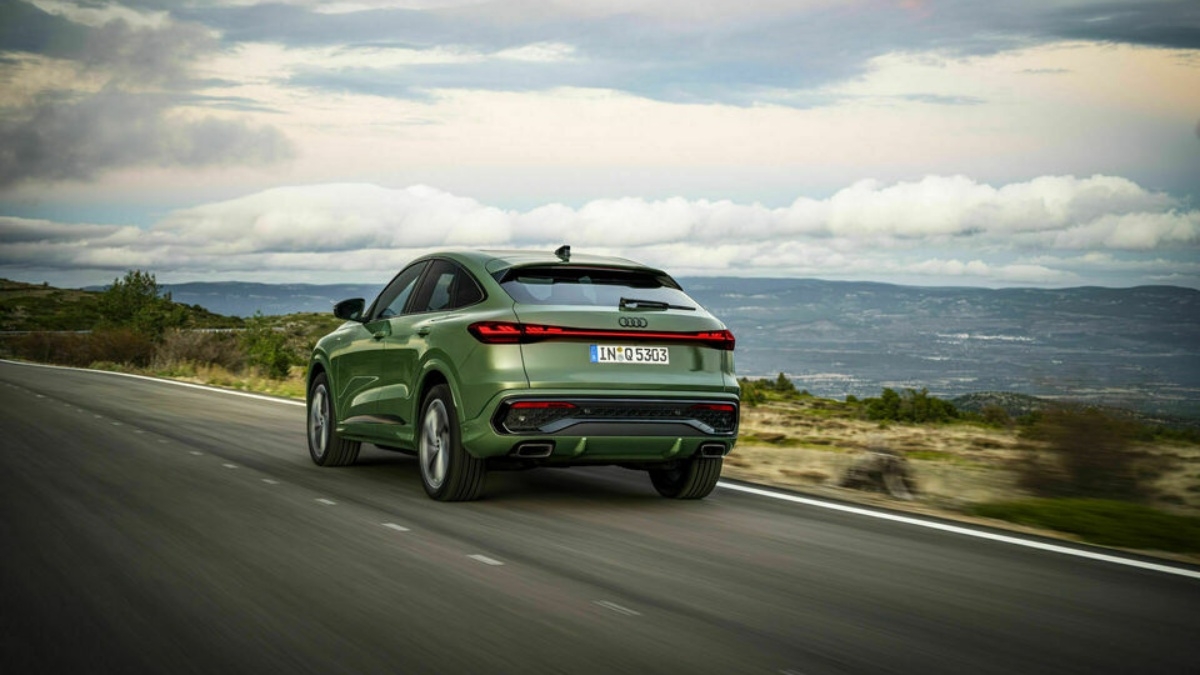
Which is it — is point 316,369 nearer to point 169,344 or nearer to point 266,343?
point 169,344

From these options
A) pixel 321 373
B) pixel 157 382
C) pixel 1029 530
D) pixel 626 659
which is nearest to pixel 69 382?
pixel 157 382

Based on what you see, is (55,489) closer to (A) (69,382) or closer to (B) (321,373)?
(B) (321,373)

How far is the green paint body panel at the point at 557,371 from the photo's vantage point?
27.3ft

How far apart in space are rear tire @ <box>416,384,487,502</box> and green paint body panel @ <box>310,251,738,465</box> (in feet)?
0.40

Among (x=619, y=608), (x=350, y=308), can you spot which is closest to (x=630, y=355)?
(x=619, y=608)

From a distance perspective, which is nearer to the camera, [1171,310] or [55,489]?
[55,489]

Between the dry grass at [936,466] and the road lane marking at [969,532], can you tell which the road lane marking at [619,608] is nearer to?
the road lane marking at [969,532]

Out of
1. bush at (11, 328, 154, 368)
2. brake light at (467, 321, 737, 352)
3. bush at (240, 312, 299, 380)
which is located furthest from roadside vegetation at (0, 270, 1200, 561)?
bush at (11, 328, 154, 368)

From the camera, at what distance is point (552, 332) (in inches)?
330

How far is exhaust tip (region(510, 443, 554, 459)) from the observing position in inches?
328

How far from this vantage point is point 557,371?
837 centimetres

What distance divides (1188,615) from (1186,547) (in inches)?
87.8

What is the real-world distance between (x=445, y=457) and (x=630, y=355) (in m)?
1.52

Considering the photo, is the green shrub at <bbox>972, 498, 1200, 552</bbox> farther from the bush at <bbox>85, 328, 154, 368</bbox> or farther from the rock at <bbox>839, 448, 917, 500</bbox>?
the bush at <bbox>85, 328, 154, 368</bbox>
